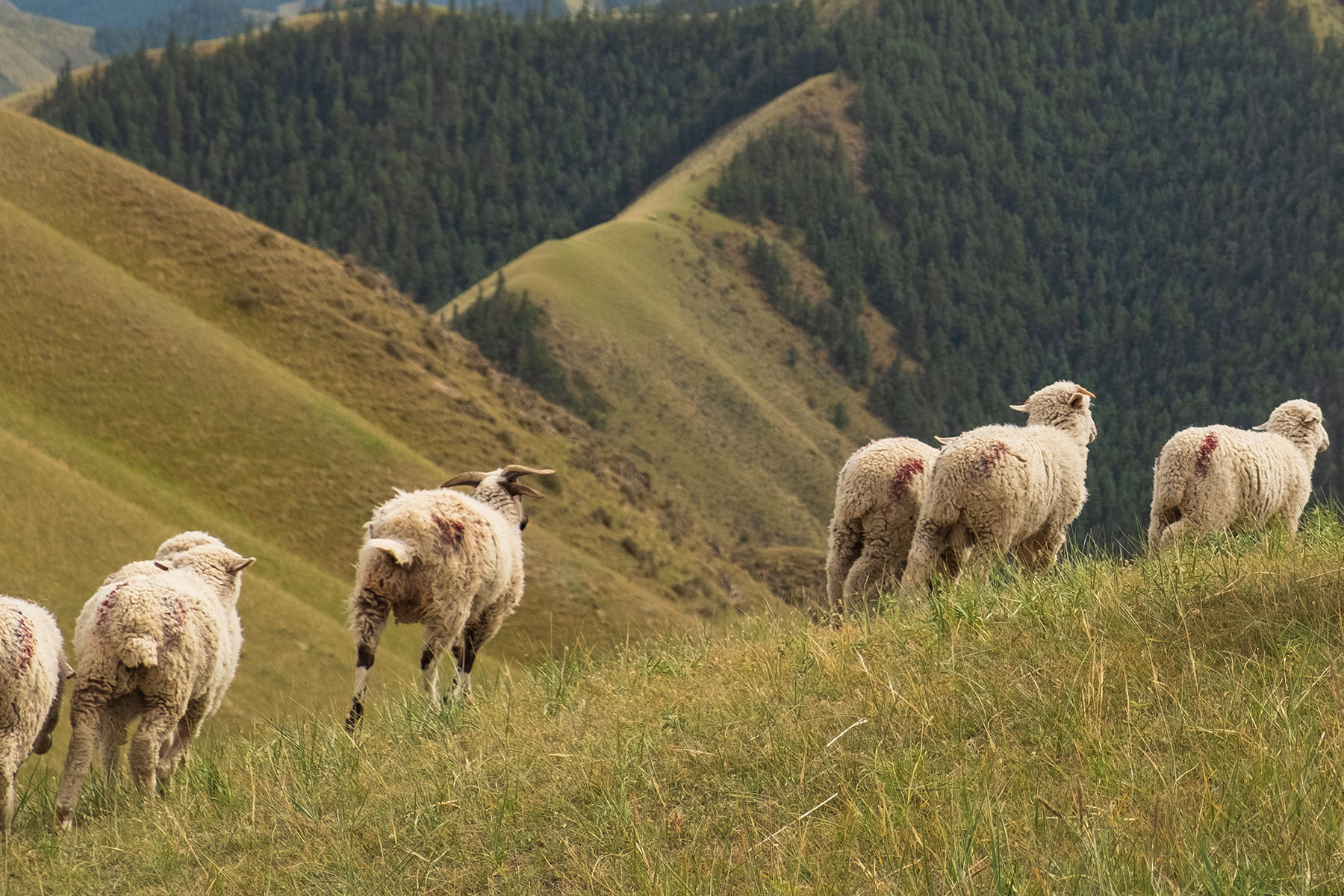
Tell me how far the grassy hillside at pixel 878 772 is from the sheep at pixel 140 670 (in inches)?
37.9

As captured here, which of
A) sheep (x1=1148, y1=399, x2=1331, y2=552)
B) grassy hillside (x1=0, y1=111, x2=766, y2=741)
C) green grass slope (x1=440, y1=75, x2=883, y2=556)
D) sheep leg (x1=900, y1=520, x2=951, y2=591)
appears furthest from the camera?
green grass slope (x1=440, y1=75, x2=883, y2=556)

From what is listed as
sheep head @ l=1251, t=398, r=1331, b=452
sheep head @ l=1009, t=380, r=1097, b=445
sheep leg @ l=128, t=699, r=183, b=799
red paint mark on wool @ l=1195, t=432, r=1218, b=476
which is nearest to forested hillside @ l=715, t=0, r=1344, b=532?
sheep head @ l=1251, t=398, r=1331, b=452

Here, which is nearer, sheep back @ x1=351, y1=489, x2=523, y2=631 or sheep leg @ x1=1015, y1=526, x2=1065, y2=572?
sheep back @ x1=351, y1=489, x2=523, y2=631

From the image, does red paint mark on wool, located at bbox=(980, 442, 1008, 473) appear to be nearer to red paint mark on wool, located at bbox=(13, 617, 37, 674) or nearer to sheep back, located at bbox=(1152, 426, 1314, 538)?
sheep back, located at bbox=(1152, 426, 1314, 538)

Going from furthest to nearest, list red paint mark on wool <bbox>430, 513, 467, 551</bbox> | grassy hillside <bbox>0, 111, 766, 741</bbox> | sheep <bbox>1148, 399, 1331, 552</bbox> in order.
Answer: grassy hillside <bbox>0, 111, 766, 741</bbox>, red paint mark on wool <bbox>430, 513, 467, 551</bbox>, sheep <bbox>1148, 399, 1331, 552</bbox>

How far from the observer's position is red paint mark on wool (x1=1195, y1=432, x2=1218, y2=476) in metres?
10.4

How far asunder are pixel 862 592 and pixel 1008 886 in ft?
22.6

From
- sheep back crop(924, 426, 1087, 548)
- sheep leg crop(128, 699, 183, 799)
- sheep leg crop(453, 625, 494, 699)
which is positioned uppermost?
sheep back crop(924, 426, 1087, 548)

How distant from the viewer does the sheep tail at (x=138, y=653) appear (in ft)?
30.2

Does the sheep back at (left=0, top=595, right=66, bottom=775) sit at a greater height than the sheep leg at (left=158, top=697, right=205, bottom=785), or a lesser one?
greater

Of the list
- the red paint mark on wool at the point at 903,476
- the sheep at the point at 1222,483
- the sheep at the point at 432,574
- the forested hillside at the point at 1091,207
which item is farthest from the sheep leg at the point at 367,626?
the forested hillside at the point at 1091,207

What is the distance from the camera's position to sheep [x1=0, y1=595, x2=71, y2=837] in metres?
8.88

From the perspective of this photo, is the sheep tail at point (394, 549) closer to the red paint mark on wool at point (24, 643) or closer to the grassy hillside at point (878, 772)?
the grassy hillside at point (878, 772)

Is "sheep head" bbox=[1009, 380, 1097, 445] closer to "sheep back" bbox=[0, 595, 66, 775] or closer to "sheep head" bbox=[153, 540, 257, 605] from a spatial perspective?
"sheep head" bbox=[153, 540, 257, 605]
